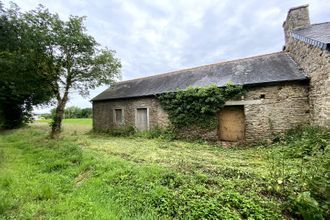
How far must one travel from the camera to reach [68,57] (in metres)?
11.1

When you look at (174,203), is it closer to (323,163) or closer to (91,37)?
(323,163)

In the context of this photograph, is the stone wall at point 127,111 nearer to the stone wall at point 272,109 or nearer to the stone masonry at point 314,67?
the stone wall at point 272,109

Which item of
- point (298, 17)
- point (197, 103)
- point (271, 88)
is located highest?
point (298, 17)

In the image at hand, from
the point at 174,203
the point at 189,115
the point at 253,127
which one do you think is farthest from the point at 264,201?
the point at 189,115

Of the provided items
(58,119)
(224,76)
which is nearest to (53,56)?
(58,119)

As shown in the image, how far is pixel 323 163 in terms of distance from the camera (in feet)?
11.7

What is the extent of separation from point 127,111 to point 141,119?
4.40 ft

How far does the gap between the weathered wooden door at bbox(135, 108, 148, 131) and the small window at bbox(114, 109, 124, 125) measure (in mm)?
1434

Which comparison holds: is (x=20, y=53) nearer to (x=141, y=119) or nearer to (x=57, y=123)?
(x=57, y=123)

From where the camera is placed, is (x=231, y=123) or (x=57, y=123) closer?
(x=231, y=123)

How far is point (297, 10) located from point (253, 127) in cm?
631

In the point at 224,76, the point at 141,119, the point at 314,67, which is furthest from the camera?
the point at 141,119

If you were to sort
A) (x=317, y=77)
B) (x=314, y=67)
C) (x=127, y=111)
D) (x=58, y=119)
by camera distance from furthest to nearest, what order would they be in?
(x=127, y=111) < (x=58, y=119) < (x=314, y=67) < (x=317, y=77)

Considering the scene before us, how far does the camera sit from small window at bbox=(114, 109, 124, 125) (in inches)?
549
